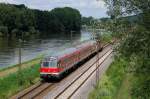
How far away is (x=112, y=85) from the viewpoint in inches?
1559

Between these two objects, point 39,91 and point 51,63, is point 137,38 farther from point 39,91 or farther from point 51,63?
point 51,63

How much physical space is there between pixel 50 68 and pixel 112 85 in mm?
7818

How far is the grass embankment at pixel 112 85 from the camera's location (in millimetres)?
33319

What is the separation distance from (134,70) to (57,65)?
2836cm

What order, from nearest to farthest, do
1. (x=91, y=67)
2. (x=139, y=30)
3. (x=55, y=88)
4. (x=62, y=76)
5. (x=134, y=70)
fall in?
(x=139, y=30) < (x=134, y=70) < (x=55, y=88) < (x=62, y=76) < (x=91, y=67)

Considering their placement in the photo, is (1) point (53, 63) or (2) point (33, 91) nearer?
(2) point (33, 91)

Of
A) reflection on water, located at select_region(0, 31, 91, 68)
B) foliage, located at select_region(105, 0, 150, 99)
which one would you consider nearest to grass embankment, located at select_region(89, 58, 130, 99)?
reflection on water, located at select_region(0, 31, 91, 68)

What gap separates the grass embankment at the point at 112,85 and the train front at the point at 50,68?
194 inches

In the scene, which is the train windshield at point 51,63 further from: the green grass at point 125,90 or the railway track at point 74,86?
the green grass at point 125,90

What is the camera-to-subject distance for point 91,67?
5912 cm

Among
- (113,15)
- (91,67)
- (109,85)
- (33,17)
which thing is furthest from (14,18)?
(113,15)

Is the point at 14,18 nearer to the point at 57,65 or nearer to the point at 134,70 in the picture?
the point at 57,65

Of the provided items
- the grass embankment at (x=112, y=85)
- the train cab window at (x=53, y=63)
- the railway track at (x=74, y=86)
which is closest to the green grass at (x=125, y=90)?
the grass embankment at (x=112, y=85)

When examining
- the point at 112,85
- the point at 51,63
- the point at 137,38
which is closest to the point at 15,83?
the point at 51,63
